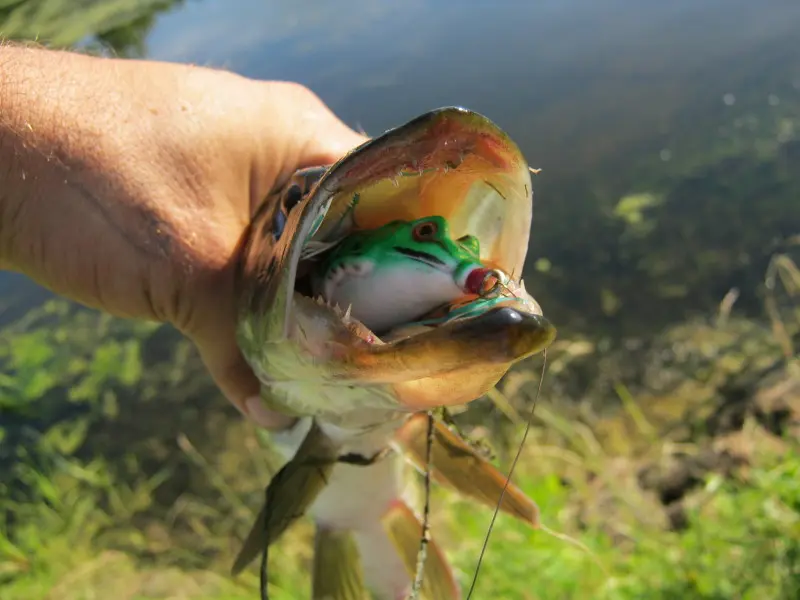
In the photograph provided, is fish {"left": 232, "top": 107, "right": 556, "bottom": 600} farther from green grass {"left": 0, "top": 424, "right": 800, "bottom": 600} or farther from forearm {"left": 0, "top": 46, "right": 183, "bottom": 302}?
green grass {"left": 0, "top": 424, "right": 800, "bottom": 600}

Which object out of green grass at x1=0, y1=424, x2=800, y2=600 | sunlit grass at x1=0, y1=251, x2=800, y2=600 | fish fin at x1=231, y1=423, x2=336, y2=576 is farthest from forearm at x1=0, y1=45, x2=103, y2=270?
green grass at x1=0, y1=424, x2=800, y2=600

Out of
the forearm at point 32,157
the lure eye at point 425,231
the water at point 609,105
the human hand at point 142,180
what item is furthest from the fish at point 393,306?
the water at point 609,105

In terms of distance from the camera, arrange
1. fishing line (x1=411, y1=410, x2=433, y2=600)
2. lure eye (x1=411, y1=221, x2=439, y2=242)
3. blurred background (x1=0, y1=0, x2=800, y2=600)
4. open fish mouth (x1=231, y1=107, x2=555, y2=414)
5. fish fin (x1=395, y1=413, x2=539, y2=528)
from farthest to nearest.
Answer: blurred background (x1=0, y1=0, x2=800, y2=600)
fish fin (x1=395, y1=413, x2=539, y2=528)
fishing line (x1=411, y1=410, x2=433, y2=600)
lure eye (x1=411, y1=221, x2=439, y2=242)
open fish mouth (x1=231, y1=107, x2=555, y2=414)

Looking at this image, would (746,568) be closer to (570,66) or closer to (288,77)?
(570,66)

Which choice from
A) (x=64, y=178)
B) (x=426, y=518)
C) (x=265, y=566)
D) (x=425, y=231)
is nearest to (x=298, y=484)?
(x=265, y=566)

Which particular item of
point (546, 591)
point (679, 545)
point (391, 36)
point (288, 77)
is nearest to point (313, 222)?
point (546, 591)

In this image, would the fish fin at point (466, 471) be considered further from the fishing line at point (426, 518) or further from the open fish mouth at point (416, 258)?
the open fish mouth at point (416, 258)

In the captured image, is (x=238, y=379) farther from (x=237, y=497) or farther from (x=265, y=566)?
(x=237, y=497)
